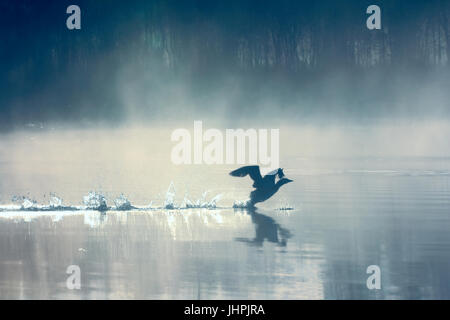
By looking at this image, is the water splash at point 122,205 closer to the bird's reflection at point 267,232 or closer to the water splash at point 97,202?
the water splash at point 97,202

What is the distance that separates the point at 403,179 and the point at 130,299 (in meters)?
46.9

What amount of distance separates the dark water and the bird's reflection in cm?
4

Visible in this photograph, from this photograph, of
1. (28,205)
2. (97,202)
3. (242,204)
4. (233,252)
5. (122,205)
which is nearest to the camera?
(233,252)

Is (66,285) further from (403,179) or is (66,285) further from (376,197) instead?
(403,179)

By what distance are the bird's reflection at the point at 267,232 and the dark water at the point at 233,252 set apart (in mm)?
42

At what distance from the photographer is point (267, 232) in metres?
31.8

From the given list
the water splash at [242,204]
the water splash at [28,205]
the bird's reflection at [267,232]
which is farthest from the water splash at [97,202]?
the bird's reflection at [267,232]

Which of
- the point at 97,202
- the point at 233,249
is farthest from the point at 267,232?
the point at 97,202

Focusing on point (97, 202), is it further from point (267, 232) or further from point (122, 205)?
point (267, 232)

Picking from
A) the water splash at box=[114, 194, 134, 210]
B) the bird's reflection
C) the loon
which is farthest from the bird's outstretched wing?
the water splash at box=[114, 194, 134, 210]

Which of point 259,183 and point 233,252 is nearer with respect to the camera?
point 233,252

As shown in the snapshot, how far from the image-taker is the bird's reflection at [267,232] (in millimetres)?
29334

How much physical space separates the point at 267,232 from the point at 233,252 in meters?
4.79

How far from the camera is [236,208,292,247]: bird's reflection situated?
96.2ft
